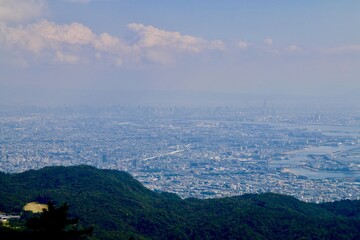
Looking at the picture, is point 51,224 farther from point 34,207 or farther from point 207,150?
point 207,150

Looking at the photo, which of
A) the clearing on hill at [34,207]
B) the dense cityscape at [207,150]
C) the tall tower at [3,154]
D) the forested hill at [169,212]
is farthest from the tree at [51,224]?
the tall tower at [3,154]

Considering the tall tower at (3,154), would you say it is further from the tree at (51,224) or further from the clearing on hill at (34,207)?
the tree at (51,224)

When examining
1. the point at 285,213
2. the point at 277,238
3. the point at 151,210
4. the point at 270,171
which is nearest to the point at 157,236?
the point at 151,210

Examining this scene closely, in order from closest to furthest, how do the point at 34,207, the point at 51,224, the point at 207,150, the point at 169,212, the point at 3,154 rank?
the point at 51,224 → the point at 34,207 → the point at 169,212 → the point at 3,154 → the point at 207,150

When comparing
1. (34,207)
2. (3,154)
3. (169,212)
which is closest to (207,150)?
(3,154)

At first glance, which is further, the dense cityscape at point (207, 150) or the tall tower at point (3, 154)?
the tall tower at point (3, 154)

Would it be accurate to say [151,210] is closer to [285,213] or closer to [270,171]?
[285,213]
